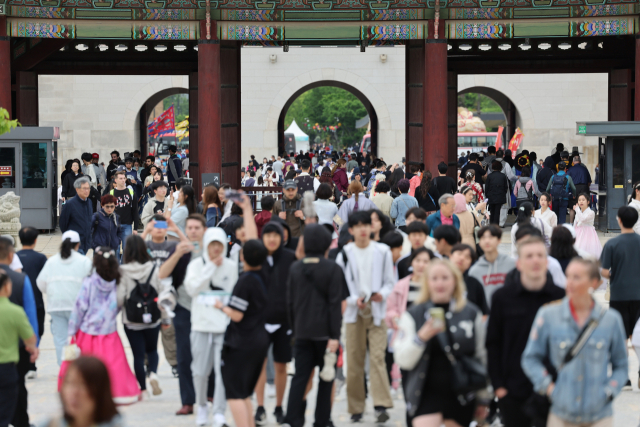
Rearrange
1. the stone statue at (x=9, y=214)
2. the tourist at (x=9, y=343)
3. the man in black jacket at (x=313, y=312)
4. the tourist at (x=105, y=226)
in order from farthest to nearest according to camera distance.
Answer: the stone statue at (x=9, y=214) < the tourist at (x=105, y=226) < the man in black jacket at (x=313, y=312) < the tourist at (x=9, y=343)

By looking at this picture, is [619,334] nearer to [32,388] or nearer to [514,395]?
[514,395]

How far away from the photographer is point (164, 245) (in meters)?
7.66

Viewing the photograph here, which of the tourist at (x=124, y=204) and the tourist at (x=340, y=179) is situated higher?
the tourist at (x=340, y=179)

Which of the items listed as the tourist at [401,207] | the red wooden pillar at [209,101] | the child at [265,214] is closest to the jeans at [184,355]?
the child at [265,214]

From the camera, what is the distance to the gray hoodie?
6.57 metres

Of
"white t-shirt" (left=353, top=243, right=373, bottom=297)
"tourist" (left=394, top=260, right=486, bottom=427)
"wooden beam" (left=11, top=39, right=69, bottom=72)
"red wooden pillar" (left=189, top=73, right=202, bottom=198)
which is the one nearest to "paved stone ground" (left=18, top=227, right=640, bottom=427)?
"white t-shirt" (left=353, top=243, right=373, bottom=297)

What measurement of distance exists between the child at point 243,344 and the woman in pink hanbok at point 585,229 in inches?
239

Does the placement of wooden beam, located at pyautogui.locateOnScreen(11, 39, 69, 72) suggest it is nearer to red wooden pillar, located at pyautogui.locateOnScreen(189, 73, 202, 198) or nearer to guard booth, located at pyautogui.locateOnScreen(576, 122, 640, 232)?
red wooden pillar, located at pyautogui.locateOnScreen(189, 73, 202, 198)

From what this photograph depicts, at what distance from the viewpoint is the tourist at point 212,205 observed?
10.0 m

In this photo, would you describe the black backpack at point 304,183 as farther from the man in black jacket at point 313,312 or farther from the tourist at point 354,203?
the man in black jacket at point 313,312

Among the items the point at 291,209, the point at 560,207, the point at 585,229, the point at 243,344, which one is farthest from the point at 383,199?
the point at 560,207

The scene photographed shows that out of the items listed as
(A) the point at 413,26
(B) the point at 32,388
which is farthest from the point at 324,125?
(B) the point at 32,388

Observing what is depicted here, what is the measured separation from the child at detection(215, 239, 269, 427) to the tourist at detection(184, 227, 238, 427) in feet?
1.24

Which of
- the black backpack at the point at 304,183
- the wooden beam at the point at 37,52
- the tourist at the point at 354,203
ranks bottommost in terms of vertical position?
the tourist at the point at 354,203
